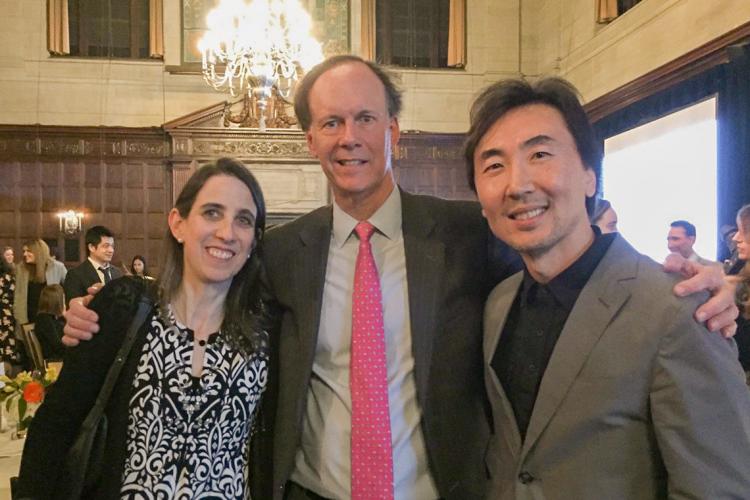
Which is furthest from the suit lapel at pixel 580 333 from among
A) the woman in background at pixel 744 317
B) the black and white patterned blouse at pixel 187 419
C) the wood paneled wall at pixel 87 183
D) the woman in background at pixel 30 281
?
the wood paneled wall at pixel 87 183

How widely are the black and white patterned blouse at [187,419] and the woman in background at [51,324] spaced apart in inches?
161

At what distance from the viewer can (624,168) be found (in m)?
8.23

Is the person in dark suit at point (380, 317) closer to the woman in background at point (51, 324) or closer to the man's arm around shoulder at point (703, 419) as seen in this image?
the man's arm around shoulder at point (703, 419)

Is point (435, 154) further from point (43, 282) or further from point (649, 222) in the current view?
point (43, 282)

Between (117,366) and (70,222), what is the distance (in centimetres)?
854

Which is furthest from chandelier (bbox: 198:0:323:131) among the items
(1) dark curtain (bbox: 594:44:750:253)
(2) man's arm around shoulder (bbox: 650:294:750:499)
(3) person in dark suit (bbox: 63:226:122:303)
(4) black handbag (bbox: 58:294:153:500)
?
(2) man's arm around shoulder (bbox: 650:294:750:499)

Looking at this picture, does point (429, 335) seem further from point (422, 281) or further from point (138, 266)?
point (138, 266)

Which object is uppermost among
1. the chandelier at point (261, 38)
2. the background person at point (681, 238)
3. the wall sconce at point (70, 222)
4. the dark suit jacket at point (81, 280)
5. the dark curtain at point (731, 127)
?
the chandelier at point (261, 38)

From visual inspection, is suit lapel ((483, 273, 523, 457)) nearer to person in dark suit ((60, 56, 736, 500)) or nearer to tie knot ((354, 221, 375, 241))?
person in dark suit ((60, 56, 736, 500))

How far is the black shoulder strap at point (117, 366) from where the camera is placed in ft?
5.67

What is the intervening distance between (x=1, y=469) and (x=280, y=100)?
23.4 feet

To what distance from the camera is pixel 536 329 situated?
1.53m

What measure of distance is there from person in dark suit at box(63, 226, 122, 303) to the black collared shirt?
551 cm

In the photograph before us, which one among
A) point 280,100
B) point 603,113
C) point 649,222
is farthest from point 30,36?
point 649,222
